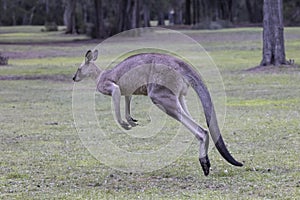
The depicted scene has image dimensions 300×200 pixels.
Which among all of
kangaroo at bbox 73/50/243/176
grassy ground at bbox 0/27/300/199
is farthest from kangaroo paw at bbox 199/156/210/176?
grassy ground at bbox 0/27/300/199

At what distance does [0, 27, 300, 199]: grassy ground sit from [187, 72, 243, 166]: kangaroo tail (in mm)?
316

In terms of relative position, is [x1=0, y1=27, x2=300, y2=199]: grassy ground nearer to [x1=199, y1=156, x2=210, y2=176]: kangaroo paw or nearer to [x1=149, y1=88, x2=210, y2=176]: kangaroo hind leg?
[x1=199, y1=156, x2=210, y2=176]: kangaroo paw

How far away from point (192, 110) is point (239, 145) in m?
4.66

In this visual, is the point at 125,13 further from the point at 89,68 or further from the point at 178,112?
the point at 178,112

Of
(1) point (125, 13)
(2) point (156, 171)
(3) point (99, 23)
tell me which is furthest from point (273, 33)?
(3) point (99, 23)

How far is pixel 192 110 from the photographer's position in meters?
16.8

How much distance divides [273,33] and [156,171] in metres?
18.1

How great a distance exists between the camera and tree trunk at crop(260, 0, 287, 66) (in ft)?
89.5

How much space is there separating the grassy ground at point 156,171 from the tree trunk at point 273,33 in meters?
3.03

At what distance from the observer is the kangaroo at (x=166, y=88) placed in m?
9.16

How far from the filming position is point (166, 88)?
9320mm

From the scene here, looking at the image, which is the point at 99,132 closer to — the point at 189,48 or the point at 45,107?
the point at 45,107

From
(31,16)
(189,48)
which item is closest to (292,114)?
(189,48)

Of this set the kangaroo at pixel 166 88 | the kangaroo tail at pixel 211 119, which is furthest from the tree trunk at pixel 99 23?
the kangaroo tail at pixel 211 119
